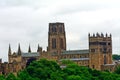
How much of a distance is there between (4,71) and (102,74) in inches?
1537

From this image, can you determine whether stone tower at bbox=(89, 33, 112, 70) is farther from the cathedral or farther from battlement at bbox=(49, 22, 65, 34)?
battlement at bbox=(49, 22, 65, 34)

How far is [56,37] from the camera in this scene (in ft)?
627

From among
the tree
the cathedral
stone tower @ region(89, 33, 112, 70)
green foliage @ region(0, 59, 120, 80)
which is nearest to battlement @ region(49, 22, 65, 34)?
the cathedral

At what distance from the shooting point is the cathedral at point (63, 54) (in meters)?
175

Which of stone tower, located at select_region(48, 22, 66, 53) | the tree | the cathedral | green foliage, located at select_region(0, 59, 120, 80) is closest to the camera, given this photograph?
green foliage, located at select_region(0, 59, 120, 80)

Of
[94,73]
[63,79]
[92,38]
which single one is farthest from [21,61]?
[63,79]

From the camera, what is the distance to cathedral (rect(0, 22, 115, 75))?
573 feet

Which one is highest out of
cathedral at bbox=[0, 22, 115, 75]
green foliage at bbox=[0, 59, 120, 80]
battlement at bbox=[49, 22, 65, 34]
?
battlement at bbox=[49, 22, 65, 34]

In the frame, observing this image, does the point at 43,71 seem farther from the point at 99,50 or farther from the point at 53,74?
the point at 99,50

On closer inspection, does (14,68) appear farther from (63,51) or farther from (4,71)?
Answer: (63,51)

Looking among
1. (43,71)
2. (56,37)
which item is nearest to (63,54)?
(56,37)

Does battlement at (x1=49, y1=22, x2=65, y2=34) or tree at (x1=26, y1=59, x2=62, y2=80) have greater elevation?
battlement at (x1=49, y1=22, x2=65, y2=34)

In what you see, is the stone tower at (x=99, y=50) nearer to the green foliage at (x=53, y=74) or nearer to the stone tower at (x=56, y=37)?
the stone tower at (x=56, y=37)

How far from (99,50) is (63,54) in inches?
556
